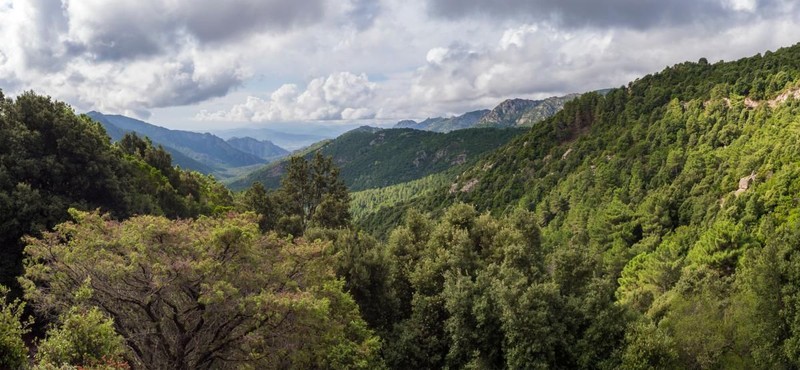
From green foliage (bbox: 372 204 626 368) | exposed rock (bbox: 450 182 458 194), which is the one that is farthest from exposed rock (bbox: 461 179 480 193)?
green foliage (bbox: 372 204 626 368)

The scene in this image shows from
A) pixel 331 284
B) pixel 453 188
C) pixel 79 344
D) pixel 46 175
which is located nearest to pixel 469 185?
pixel 453 188

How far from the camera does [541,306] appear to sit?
23.2 m

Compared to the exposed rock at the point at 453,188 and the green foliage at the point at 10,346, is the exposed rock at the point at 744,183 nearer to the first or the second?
the green foliage at the point at 10,346

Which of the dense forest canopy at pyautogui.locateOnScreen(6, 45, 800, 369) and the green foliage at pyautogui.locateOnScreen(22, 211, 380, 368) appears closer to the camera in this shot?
the green foliage at pyautogui.locateOnScreen(22, 211, 380, 368)

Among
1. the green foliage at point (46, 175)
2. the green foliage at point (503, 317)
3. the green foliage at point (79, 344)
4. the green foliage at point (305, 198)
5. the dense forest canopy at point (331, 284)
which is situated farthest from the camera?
the green foliage at point (305, 198)

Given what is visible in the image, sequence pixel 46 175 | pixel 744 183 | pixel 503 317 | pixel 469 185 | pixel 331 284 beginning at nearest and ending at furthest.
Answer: pixel 331 284
pixel 503 317
pixel 46 175
pixel 744 183
pixel 469 185

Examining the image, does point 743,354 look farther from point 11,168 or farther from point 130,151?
point 130,151

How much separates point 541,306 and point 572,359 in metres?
3.41

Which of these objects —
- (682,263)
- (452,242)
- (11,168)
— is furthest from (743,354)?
(11,168)

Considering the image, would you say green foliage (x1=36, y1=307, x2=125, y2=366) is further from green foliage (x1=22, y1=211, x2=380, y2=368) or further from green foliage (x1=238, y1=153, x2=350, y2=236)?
green foliage (x1=238, y1=153, x2=350, y2=236)

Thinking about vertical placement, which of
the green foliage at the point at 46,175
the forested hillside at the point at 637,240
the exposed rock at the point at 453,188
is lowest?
the exposed rock at the point at 453,188

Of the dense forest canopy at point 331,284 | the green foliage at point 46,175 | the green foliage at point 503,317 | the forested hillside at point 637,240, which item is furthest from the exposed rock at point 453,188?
the green foliage at point 503,317

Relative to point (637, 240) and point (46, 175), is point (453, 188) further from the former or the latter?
point (46, 175)

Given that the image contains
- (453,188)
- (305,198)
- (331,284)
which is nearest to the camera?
(331,284)
